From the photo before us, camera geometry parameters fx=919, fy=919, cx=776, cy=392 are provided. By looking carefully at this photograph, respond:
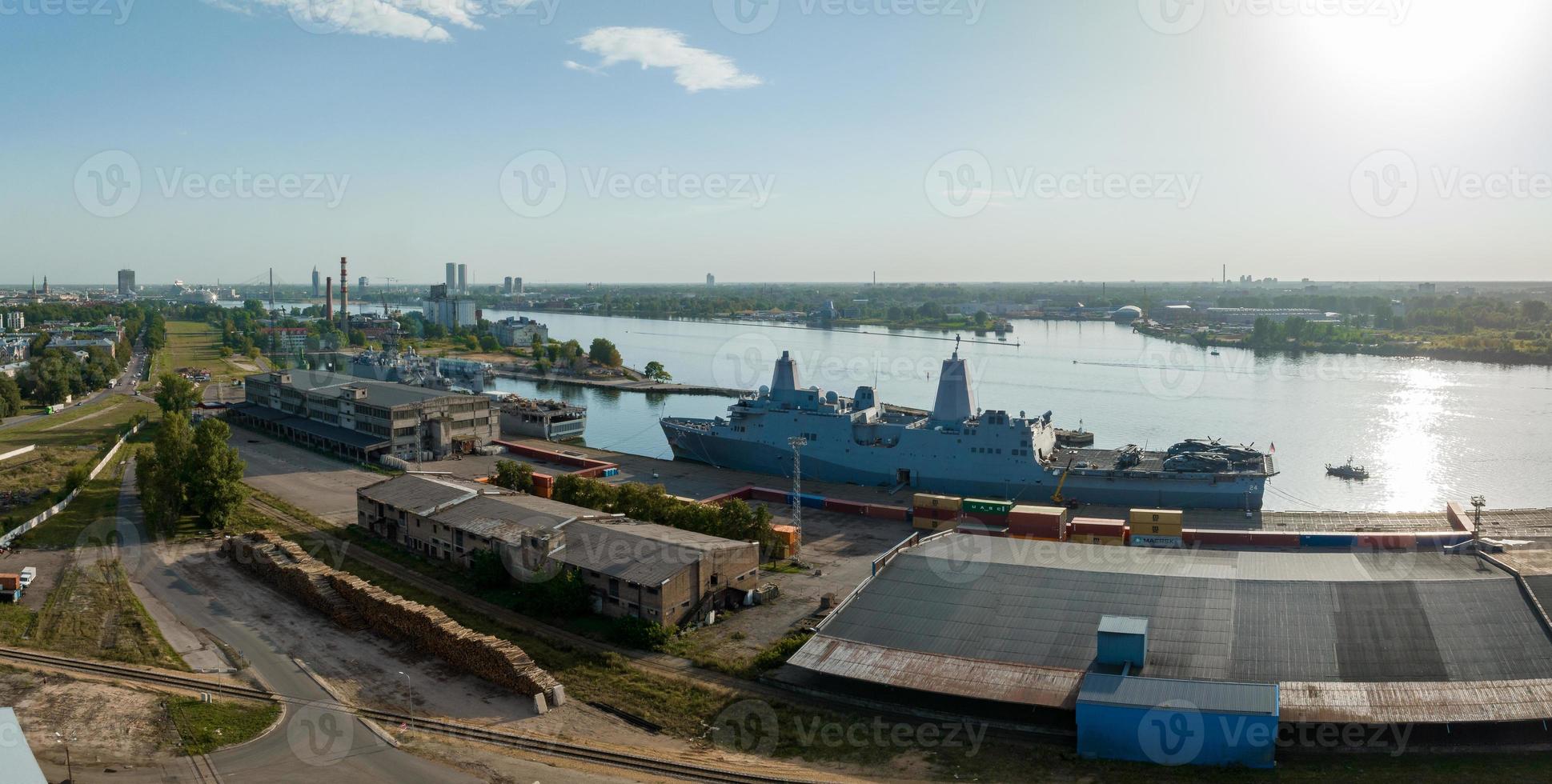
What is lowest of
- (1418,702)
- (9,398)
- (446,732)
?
(446,732)

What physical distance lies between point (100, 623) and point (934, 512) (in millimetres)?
15991

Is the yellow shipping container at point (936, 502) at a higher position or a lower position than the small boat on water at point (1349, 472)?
higher

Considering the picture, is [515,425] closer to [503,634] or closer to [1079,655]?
[503,634]

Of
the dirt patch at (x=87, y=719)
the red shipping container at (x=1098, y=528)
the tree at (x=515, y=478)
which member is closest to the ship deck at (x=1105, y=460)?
the red shipping container at (x=1098, y=528)

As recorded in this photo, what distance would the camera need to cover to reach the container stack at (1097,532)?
1880 centimetres

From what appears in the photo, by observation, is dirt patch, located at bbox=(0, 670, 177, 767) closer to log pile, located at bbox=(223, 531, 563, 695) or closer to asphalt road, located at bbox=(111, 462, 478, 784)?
asphalt road, located at bbox=(111, 462, 478, 784)

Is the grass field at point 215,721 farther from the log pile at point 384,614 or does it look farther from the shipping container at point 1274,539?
the shipping container at point 1274,539

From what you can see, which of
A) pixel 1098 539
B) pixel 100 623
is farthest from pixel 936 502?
pixel 100 623

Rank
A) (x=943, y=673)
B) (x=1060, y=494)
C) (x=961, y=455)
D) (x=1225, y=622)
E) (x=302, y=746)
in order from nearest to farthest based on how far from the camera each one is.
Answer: (x=302, y=746) < (x=943, y=673) < (x=1225, y=622) < (x=1060, y=494) < (x=961, y=455)

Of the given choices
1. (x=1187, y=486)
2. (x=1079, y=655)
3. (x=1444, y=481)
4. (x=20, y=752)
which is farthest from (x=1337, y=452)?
(x=20, y=752)

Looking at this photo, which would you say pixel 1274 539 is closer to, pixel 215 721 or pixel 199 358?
pixel 215 721

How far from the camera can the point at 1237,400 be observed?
44125mm

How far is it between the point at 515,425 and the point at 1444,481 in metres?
31.4

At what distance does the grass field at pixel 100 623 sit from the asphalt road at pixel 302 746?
2.70 feet
